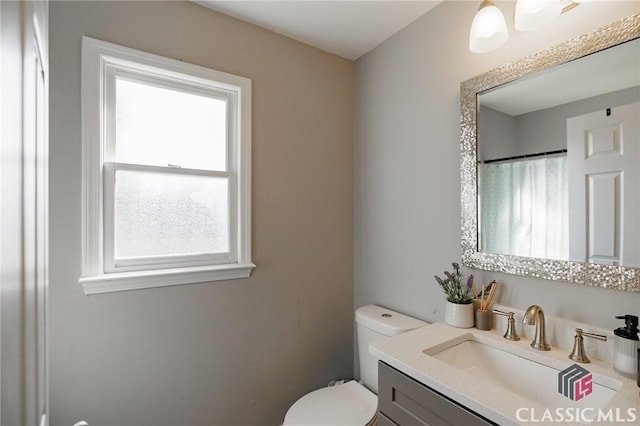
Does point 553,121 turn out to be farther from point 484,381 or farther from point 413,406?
point 413,406

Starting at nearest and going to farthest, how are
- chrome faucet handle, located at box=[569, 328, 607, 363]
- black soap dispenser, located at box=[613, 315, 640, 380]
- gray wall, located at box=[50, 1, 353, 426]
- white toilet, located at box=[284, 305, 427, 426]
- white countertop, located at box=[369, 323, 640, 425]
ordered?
1. white countertop, located at box=[369, 323, 640, 425]
2. black soap dispenser, located at box=[613, 315, 640, 380]
3. chrome faucet handle, located at box=[569, 328, 607, 363]
4. gray wall, located at box=[50, 1, 353, 426]
5. white toilet, located at box=[284, 305, 427, 426]

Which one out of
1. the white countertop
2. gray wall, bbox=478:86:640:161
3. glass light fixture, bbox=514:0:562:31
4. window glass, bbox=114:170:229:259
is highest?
glass light fixture, bbox=514:0:562:31

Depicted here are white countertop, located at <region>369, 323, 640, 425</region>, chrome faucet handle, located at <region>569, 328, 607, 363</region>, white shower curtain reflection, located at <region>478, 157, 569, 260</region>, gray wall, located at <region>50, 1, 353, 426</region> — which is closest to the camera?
white countertop, located at <region>369, 323, 640, 425</region>

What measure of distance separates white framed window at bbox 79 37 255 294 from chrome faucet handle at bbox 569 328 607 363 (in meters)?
1.43

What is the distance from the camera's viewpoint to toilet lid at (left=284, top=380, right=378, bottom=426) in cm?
137

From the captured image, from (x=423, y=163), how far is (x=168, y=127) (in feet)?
4.45

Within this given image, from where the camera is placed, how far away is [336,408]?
1.46m

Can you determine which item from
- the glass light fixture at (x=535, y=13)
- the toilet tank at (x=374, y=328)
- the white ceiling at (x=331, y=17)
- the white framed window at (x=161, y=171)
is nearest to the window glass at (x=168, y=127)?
the white framed window at (x=161, y=171)

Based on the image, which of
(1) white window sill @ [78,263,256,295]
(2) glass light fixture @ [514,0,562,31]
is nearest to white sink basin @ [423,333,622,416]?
(1) white window sill @ [78,263,256,295]

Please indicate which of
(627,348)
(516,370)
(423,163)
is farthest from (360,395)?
(423,163)

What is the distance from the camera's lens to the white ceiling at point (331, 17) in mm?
1562

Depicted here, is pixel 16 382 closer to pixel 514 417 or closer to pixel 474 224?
pixel 514 417

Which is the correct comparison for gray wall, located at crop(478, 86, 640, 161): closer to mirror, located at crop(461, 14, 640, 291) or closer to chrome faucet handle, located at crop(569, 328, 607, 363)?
mirror, located at crop(461, 14, 640, 291)

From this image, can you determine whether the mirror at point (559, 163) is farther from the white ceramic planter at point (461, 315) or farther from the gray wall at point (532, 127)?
the white ceramic planter at point (461, 315)
